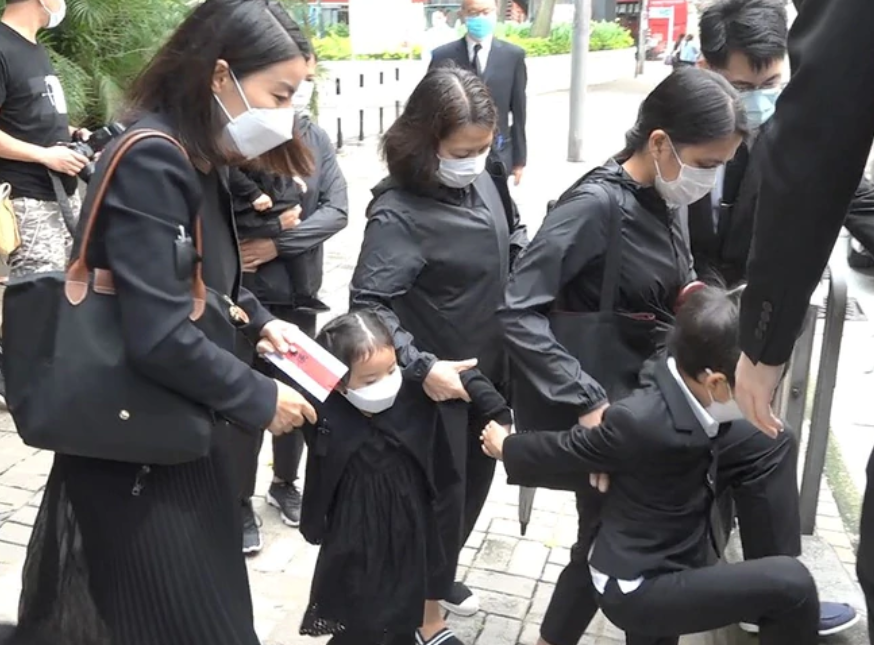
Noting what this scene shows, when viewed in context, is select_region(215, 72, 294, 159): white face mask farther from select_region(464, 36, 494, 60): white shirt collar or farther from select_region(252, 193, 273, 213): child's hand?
select_region(464, 36, 494, 60): white shirt collar

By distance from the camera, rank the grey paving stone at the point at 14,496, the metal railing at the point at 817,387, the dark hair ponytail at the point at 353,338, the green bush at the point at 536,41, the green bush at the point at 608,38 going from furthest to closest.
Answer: the green bush at the point at 608,38 < the green bush at the point at 536,41 < the grey paving stone at the point at 14,496 < the metal railing at the point at 817,387 < the dark hair ponytail at the point at 353,338

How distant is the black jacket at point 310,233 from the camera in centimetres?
355

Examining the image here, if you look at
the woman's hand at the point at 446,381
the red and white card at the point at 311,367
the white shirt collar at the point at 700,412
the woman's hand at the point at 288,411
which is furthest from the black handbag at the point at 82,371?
the white shirt collar at the point at 700,412

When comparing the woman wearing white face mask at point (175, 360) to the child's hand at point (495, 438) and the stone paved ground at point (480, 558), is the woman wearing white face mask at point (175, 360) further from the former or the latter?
the stone paved ground at point (480, 558)

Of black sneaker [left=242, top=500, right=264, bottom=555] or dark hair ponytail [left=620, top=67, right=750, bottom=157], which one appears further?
black sneaker [left=242, top=500, right=264, bottom=555]

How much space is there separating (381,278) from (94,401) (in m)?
1.08

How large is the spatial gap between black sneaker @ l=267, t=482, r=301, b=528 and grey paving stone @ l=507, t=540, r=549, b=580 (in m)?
0.83

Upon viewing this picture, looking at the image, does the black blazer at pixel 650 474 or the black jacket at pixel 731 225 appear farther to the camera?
the black jacket at pixel 731 225

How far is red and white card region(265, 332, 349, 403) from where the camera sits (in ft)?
7.47

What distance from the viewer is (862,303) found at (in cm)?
701

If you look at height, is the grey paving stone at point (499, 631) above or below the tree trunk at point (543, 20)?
below

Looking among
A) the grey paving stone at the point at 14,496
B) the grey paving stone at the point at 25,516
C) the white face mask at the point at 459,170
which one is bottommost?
the grey paving stone at the point at 14,496

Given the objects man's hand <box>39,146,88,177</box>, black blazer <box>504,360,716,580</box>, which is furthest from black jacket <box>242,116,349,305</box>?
black blazer <box>504,360,716,580</box>

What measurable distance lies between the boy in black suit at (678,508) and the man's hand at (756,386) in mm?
502
